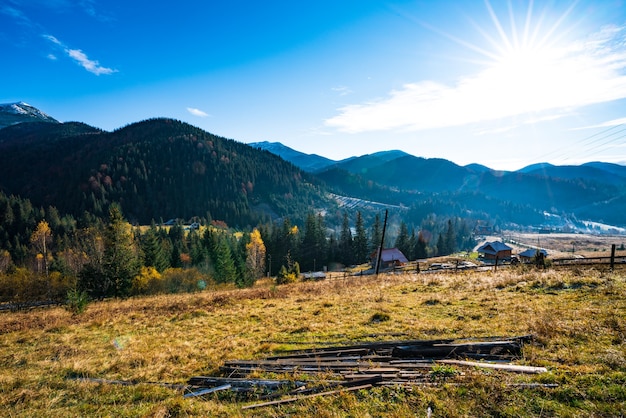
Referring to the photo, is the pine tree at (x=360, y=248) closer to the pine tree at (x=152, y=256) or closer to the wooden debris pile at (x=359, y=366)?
the pine tree at (x=152, y=256)

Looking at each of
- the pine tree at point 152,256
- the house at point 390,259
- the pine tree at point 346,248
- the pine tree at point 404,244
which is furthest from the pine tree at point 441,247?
the pine tree at point 152,256

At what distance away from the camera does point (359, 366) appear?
7746 mm

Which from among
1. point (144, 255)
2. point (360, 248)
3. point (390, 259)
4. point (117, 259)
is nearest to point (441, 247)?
point (360, 248)

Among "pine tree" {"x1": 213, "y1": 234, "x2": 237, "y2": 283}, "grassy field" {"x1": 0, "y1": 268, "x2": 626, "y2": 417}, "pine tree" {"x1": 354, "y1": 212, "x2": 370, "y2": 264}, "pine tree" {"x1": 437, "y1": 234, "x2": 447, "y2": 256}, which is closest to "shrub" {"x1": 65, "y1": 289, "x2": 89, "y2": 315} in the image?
"grassy field" {"x1": 0, "y1": 268, "x2": 626, "y2": 417}

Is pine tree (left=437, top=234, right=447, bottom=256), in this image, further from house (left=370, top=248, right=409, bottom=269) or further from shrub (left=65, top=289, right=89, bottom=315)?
shrub (left=65, top=289, right=89, bottom=315)

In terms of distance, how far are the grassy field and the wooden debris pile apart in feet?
1.10

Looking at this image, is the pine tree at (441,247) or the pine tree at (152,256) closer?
the pine tree at (152,256)

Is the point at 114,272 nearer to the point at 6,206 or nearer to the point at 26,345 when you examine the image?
the point at 26,345

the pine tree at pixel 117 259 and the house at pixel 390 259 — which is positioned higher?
the pine tree at pixel 117 259

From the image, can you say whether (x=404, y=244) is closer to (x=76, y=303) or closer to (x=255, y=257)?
(x=255, y=257)

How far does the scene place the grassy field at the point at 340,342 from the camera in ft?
18.5

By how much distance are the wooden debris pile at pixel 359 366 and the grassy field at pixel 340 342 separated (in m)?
0.34

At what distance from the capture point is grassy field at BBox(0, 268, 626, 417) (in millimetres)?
5648

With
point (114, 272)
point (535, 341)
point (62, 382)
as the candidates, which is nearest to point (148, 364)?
point (62, 382)
